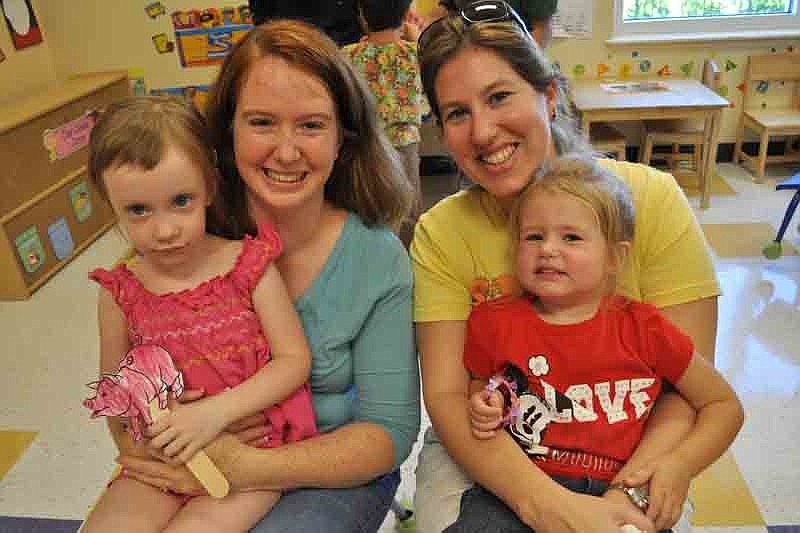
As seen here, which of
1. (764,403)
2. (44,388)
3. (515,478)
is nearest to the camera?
(515,478)

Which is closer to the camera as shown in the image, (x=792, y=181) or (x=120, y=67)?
(x=792, y=181)

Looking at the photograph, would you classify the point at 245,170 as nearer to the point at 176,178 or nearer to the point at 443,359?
the point at 176,178

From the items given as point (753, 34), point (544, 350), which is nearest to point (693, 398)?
point (544, 350)

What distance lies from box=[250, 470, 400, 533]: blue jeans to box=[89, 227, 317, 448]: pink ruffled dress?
0.11 metres

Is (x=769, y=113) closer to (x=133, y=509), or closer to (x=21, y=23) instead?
(x=133, y=509)

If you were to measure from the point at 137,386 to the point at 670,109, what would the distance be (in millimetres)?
3305

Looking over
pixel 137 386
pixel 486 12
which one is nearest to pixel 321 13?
pixel 486 12

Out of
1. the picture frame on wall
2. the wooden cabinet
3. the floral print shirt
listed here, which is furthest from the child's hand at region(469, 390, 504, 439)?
the picture frame on wall

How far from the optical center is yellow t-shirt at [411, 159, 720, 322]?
3.82 ft

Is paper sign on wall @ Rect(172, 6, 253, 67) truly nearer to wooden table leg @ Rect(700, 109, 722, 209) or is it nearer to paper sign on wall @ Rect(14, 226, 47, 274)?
paper sign on wall @ Rect(14, 226, 47, 274)

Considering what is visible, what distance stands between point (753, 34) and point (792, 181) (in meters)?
1.54

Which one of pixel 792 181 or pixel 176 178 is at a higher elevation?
pixel 176 178

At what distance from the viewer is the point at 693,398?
1133mm

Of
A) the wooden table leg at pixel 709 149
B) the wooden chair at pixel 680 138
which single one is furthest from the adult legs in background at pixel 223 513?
the wooden chair at pixel 680 138
